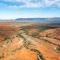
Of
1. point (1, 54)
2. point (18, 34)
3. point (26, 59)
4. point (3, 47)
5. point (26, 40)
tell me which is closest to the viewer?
point (26, 59)

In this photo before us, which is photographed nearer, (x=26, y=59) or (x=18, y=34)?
(x=26, y=59)

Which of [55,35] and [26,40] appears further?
[55,35]

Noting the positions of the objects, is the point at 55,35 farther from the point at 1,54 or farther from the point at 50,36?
the point at 1,54

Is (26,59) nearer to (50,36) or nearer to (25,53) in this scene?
(25,53)

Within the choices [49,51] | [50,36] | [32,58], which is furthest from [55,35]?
[32,58]

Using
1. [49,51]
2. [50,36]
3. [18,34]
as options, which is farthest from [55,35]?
[49,51]

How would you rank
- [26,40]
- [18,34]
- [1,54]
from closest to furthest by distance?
[1,54]
[26,40]
[18,34]
